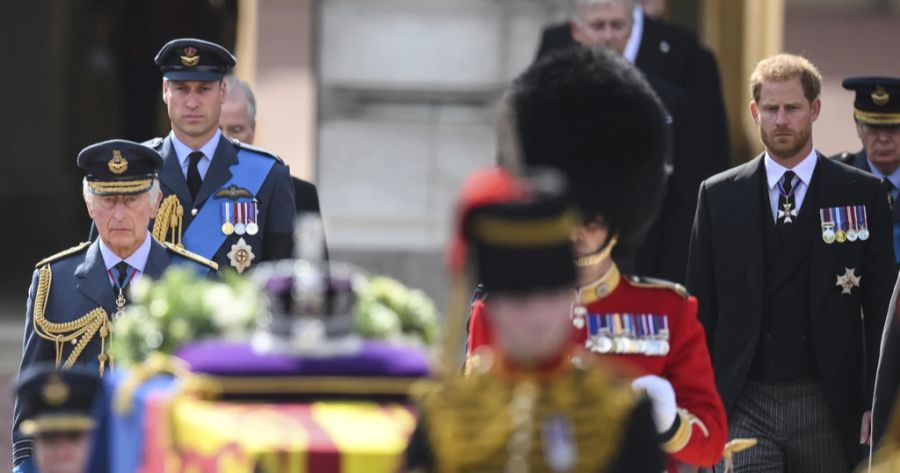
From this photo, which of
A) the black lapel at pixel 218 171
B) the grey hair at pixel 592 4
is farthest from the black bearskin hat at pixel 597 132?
the grey hair at pixel 592 4

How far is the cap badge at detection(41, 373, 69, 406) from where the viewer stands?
205 inches

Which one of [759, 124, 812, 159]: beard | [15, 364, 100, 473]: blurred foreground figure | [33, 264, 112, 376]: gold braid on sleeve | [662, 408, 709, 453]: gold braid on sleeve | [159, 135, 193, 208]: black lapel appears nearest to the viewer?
[15, 364, 100, 473]: blurred foreground figure

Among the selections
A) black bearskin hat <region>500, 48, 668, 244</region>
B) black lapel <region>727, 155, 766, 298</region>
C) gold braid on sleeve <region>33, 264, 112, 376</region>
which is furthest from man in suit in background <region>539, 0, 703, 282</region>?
black bearskin hat <region>500, 48, 668, 244</region>

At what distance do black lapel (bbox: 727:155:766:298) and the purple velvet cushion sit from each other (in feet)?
11.0

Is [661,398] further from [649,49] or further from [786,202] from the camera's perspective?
[649,49]

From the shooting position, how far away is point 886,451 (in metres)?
4.55

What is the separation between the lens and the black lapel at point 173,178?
7844 mm

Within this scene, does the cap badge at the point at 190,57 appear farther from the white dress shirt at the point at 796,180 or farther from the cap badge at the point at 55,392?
the cap badge at the point at 55,392

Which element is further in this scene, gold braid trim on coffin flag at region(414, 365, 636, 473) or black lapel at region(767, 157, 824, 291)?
black lapel at region(767, 157, 824, 291)

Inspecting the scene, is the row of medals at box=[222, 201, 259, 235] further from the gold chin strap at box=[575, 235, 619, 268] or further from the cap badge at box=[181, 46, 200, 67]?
the gold chin strap at box=[575, 235, 619, 268]

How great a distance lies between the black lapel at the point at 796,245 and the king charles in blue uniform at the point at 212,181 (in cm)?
167

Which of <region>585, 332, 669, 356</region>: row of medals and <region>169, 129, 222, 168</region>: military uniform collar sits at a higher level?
<region>169, 129, 222, 168</region>: military uniform collar

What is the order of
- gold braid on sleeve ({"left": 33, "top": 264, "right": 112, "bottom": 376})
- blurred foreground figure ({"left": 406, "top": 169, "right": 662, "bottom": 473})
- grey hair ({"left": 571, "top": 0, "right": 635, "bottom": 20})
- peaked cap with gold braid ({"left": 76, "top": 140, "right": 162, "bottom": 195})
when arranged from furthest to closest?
grey hair ({"left": 571, "top": 0, "right": 635, "bottom": 20})
peaked cap with gold braid ({"left": 76, "top": 140, "right": 162, "bottom": 195})
gold braid on sleeve ({"left": 33, "top": 264, "right": 112, "bottom": 376})
blurred foreground figure ({"left": 406, "top": 169, "right": 662, "bottom": 473})

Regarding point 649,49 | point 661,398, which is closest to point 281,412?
point 661,398
